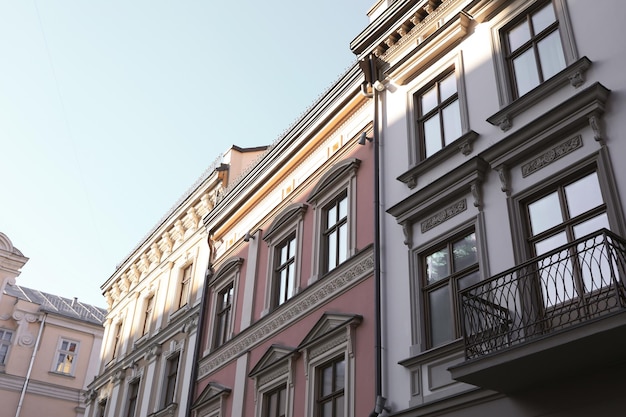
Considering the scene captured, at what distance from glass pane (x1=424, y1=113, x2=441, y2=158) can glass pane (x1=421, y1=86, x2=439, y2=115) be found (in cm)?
28

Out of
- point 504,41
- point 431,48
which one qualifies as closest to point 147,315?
point 431,48

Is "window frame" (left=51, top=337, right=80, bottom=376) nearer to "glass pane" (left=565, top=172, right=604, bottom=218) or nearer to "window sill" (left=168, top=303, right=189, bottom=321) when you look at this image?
"window sill" (left=168, top=303, right=189, bottom=321)

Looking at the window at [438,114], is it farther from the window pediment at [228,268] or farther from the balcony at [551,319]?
the window pediment at [228,268]

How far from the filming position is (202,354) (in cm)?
1905

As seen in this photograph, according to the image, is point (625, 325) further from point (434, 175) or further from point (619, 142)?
point (434, 175)

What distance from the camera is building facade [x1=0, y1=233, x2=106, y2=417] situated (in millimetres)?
31953

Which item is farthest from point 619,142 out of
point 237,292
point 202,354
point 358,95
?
point 202,354

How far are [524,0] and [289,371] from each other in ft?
27.3

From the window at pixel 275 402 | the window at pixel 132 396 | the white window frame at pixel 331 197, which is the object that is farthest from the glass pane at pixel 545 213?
the window at pixel 132 396

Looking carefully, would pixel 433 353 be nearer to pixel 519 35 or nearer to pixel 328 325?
pixel 328 325

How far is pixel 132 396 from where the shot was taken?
A: 22719 mm

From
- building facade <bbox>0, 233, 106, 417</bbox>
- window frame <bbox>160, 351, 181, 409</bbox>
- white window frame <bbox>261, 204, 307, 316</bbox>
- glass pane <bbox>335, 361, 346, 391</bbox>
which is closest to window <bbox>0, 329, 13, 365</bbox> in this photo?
building facade <bbox>0, 233, 106, 417</bbox>

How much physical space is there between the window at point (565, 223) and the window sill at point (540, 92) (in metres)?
1.52

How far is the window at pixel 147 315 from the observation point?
23814mm
